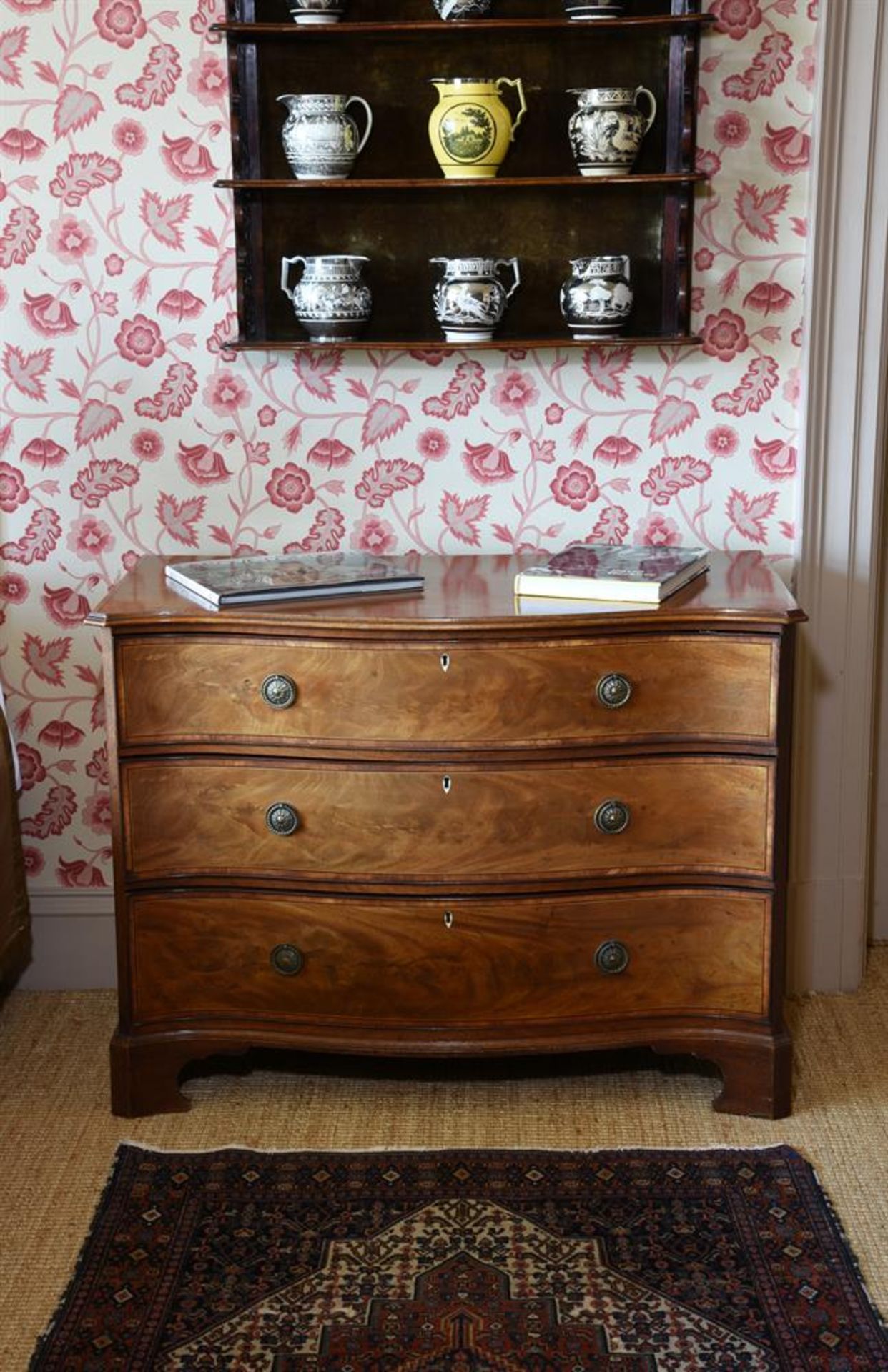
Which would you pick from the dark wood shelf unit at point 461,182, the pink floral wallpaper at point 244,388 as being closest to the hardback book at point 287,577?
the pink floral wallpaper at point 244,388

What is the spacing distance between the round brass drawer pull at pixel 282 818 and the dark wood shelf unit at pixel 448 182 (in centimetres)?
78

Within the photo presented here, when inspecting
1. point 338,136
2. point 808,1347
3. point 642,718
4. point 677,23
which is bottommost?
point 808,1347

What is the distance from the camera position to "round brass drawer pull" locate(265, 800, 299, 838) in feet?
8.27

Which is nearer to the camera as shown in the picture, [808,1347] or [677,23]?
[808,1347]

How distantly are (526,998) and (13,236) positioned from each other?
1.56m

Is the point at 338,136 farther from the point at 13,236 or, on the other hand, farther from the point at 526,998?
the point at 526,998

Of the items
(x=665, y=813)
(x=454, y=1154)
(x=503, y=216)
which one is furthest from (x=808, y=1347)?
(x=503, y=216)

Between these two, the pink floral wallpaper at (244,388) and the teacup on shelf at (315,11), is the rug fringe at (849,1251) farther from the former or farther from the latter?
the teacup on shelf at (315,11)

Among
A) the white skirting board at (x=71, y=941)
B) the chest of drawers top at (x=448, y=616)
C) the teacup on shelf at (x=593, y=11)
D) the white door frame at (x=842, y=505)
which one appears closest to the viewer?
the chest of drawers top at (x=448, y=616)

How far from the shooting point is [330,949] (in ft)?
8.44

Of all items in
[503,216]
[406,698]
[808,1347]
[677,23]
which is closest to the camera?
[808,1347]

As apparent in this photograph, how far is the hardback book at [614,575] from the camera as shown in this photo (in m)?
2.47

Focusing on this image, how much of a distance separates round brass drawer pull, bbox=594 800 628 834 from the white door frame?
643mm

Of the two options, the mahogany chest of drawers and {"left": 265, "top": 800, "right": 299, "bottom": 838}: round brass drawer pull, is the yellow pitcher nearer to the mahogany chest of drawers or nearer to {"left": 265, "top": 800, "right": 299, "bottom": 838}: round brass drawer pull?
the mahogany chest of drawers
